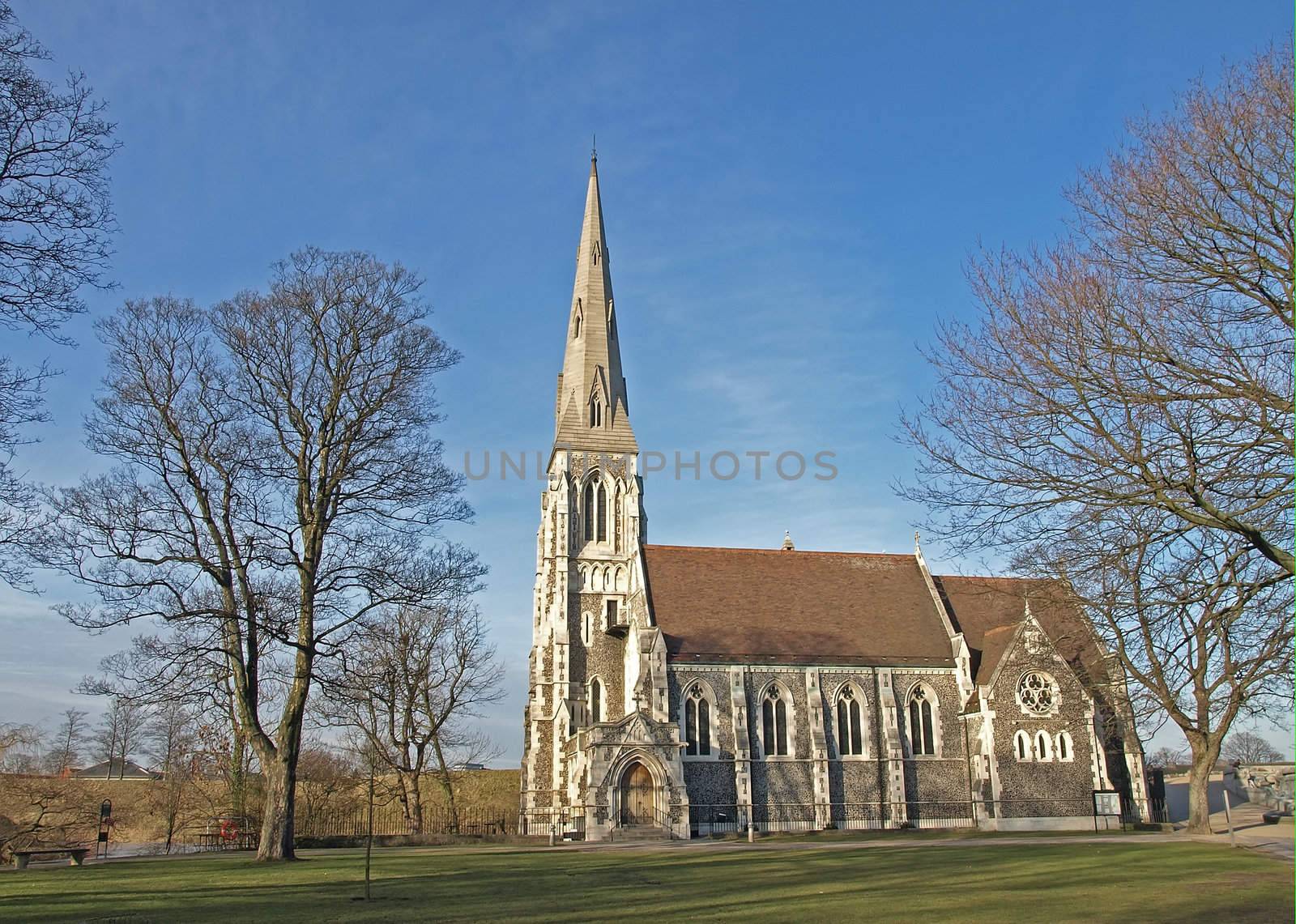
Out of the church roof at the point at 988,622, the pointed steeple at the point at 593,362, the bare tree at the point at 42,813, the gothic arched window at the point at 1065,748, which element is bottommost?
the bare tree at the point at 42,813

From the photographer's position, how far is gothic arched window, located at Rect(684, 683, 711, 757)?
34469 mm

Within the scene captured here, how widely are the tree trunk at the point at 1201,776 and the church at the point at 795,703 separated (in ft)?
11.4

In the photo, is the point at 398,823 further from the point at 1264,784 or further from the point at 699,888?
the point at 1264,784

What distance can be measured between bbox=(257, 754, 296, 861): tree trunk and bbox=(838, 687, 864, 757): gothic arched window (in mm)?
21456

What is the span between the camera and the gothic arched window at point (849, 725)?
117ft

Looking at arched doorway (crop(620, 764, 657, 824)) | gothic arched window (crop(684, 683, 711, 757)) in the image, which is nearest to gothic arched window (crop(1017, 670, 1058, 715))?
gothic arched window (crop(684, 683, 711, 757))

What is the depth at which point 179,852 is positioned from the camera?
1145 inches

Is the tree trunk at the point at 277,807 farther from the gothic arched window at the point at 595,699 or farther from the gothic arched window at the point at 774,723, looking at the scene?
the gothic arched window at the point at 595,699

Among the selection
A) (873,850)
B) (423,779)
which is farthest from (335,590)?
(423,779)

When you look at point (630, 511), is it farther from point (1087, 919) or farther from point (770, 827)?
point (1087, 919)

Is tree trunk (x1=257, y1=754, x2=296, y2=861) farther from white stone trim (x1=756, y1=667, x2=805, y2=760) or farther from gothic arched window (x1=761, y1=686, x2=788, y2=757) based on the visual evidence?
gothic arched window (x1=761, y1=686, x2=788, y2=757)

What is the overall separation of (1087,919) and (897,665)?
86.8 feet

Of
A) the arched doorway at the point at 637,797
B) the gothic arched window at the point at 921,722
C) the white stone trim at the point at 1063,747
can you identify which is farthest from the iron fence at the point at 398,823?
the white stone trim at the point at 1063,747


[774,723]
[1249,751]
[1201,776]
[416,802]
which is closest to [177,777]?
[416,802]
